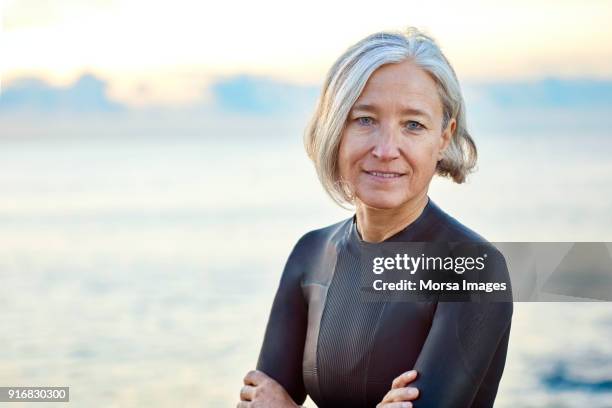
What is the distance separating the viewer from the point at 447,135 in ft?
9.46

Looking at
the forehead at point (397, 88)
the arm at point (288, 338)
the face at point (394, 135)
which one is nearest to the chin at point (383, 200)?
the face at point (394, 135)

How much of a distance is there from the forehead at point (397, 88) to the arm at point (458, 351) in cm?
48

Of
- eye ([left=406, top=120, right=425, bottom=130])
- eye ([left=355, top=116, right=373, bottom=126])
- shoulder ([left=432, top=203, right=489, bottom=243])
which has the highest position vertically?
eye ([left=355, top=116, right=373, bottom=126])

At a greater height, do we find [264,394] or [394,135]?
[394,135]

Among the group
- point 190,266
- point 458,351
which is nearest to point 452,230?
point 458,351

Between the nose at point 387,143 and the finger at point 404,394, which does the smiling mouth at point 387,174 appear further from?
the finger at point 404,394

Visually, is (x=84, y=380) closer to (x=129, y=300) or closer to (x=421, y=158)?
(x=129, y=300)

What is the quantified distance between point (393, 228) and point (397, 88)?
36 centimetres

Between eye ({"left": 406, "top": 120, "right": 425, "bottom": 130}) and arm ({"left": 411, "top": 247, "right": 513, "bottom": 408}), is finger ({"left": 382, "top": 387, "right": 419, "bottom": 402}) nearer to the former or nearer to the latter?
arm ({"left": 411, "top": 247, "right": 513, "bottom": 408})

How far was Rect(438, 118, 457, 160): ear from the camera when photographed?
Answer: 287 centimetres

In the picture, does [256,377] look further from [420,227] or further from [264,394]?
[420,227]

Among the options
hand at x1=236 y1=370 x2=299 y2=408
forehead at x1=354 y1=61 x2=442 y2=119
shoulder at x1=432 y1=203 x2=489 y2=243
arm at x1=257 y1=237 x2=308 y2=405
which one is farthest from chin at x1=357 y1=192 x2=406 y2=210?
hand at x1=236 y1=370 x2=299 y2=408

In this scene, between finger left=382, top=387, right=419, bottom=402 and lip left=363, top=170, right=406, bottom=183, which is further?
lip left=363, top=170, right=406, bottom=183

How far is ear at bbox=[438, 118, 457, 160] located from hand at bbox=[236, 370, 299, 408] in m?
0.71
